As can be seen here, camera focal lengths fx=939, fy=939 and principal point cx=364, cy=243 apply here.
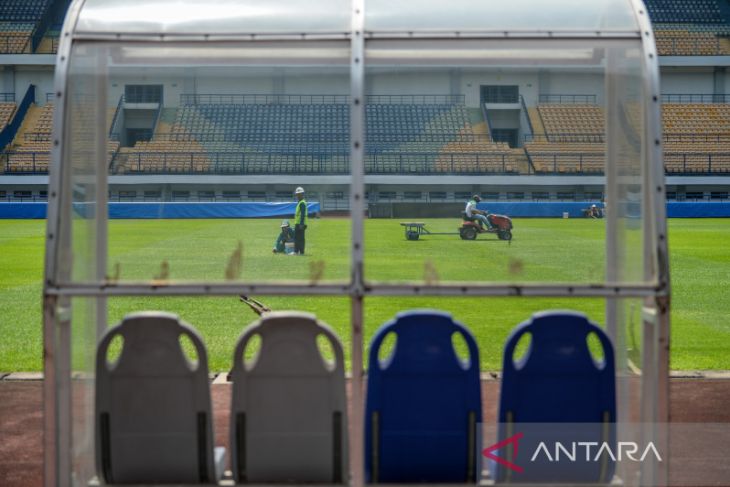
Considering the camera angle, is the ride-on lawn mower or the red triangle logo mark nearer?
the red triangle logo mark

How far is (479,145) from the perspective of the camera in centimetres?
924

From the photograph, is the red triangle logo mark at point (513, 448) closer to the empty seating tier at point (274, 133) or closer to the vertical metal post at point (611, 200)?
the vertical metal post at point (611, 200)

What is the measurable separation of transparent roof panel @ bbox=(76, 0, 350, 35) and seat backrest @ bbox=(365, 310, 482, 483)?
1.41m

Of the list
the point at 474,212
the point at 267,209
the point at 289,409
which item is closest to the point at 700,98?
the point at 267,209

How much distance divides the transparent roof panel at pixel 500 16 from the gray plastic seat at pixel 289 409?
4.63ft

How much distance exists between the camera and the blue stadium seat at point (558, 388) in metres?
3.98

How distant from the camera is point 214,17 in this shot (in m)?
4.32

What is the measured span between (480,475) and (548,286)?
916 millimetres

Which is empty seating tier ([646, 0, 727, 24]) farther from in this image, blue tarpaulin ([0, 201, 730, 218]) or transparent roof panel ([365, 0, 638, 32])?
transparent roof panel ([365, 0, 638, 32])

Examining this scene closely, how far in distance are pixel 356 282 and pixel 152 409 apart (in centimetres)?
104

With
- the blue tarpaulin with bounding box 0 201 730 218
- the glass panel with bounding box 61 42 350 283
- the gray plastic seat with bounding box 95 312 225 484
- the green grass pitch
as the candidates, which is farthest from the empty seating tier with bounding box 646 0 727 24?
the gray plastic seat with bounding box 95 312 225 484

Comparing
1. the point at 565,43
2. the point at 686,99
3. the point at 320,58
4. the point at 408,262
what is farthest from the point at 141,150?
the point at 686,99

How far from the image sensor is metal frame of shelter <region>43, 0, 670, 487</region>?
3945mm

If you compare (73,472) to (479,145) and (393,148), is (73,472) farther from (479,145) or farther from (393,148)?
(479,145)
